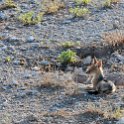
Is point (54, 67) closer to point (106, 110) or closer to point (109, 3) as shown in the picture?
point (106, 110)

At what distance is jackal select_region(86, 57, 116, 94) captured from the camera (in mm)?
9344

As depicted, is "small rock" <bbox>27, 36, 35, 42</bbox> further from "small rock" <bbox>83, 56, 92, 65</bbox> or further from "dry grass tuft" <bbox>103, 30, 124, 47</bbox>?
"dry grass tuft" <bbox>103, 30, 124, 47</bbox>

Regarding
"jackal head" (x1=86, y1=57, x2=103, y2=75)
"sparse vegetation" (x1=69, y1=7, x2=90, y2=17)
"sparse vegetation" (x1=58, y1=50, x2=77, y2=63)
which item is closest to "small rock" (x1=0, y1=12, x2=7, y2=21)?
"sparse vegetation" (x1=69, y1=7, x2=90, y2=17)

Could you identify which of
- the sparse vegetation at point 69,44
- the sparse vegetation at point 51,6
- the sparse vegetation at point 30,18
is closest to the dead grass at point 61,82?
the sparse vegetation at point 69,44

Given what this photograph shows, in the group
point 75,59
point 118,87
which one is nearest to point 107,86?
point 118,87

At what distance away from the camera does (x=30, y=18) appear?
12.9 meters

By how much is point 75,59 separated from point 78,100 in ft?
6.86

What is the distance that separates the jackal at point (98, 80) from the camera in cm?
934

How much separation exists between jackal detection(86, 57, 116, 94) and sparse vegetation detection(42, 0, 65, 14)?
2.92m

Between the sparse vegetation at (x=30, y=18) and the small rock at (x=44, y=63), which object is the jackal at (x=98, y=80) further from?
the sparse vegetation at (x=30, y=18)

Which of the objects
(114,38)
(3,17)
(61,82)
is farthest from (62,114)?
(3,17)

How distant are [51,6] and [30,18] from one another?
1032 millimetres

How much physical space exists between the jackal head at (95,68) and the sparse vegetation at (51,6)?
3.10 meters

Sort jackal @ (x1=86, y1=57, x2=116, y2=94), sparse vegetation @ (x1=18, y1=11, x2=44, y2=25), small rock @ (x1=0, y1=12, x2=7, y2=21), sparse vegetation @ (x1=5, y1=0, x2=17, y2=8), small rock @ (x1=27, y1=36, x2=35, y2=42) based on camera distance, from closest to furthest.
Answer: jackal @ (x1=86, y1=57, x2=116, y2=94), small rock @ (x1=27, y1=36, x2=35, y2=42), sparse vegetation @ (x1=18, y1=11, x2=44, y2=25), small rock @ (x1=0, y1=12, x2=7, y2=21), sparse vegetation @ (x1=5, y1=0, x2=17, y2=8)
